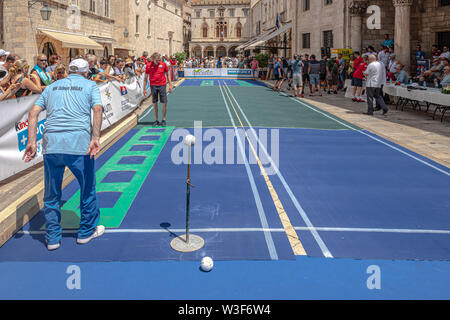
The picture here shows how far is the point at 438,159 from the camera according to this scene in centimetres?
872

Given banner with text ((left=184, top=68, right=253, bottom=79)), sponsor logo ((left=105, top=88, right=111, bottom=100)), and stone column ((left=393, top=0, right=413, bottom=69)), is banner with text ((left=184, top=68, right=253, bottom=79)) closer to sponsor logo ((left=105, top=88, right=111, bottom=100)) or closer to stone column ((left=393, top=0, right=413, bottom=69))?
stone column ((left=393, top=0, right=413, bottom=69))

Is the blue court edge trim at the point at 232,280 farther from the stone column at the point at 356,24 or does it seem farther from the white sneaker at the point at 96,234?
the stone column at the point at 356,24

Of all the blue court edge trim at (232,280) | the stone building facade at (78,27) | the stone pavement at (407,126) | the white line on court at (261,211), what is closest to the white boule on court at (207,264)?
the blue court edge trim at (232,280)

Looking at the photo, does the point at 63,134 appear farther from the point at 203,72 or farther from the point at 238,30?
the point at 238,30

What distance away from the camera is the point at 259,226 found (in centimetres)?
530

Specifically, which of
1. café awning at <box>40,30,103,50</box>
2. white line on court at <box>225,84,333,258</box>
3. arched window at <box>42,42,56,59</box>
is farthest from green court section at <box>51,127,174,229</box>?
arched window at <box>42,42,56,59</box>

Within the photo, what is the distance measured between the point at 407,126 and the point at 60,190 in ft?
35.6

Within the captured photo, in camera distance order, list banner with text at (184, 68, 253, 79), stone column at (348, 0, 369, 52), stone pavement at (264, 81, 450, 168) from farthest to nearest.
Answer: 1. banner with text at (184, 68, 253, 79)
2. stone column at (348, 0, 369, 52)
3. stone pavement at (264, 81, 450, 168)

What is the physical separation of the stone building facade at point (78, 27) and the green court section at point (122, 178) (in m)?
13.9

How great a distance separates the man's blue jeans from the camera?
4.50 m

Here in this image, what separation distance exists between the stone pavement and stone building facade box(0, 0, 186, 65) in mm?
14975

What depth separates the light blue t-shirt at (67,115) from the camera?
4449 mm

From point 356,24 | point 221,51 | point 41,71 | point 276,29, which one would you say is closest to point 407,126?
point 41,71
